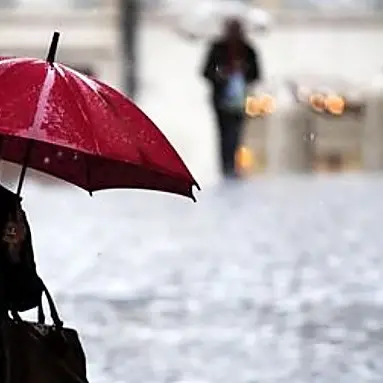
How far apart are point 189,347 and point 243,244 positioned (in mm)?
4011

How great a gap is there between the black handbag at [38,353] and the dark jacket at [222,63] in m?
14.0

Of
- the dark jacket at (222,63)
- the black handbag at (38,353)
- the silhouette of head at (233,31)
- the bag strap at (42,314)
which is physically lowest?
the black handbag at (38,353)

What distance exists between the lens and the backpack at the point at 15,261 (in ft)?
11.3

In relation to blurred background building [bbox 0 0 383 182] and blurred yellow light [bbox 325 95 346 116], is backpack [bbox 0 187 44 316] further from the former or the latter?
blurred background building [bbox 0 0 383 182]

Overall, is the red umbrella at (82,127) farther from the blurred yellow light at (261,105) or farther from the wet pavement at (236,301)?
the blurred yellow light at (261,105)

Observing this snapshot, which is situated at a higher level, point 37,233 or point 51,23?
point 51,23

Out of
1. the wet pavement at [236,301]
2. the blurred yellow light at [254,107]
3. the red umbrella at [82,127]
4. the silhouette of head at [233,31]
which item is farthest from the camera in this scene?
the blurred yellow light at [254,107]

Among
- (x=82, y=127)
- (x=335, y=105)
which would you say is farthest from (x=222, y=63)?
(x=82, y=127)

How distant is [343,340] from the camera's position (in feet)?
19.2

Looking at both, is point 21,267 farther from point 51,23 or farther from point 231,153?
point 51,23

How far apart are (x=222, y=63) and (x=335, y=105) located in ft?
33.4

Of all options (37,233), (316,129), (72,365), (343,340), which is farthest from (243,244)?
(316,129)

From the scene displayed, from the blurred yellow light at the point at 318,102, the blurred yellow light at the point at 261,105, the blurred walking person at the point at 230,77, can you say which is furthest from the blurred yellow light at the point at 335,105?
the blurred walking person at the point at 230,77

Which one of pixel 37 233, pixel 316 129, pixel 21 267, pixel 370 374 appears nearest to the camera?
pixel 21 267
